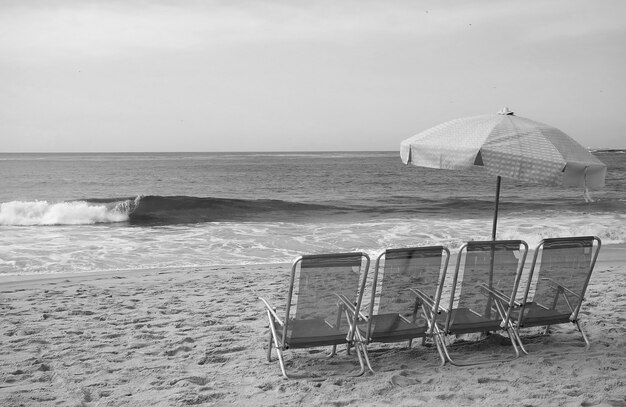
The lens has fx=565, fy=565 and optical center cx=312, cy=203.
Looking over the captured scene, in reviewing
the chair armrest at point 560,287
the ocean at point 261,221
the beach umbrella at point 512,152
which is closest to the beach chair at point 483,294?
the chair armrest at point 560,287

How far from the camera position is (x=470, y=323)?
15.8 ft

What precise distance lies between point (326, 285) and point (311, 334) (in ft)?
1.33

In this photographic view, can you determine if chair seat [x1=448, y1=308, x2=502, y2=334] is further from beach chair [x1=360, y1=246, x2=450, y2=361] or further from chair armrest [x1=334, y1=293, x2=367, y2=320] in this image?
chair armrest [x1=334, y1=293, x2=367, y2=320]

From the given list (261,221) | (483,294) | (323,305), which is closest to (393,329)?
(323,305)

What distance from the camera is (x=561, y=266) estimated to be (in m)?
4.93

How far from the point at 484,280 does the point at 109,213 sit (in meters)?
16.7

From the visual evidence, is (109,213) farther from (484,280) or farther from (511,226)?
(484,280)

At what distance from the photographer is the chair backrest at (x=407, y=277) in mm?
4527

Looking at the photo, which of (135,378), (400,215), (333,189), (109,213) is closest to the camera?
(135,378)

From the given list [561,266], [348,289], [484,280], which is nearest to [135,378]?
[348,289]

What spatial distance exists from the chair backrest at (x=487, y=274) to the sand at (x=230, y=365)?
459mm

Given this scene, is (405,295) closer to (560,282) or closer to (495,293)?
(495,293)

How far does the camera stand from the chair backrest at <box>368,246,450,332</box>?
14.9 feet

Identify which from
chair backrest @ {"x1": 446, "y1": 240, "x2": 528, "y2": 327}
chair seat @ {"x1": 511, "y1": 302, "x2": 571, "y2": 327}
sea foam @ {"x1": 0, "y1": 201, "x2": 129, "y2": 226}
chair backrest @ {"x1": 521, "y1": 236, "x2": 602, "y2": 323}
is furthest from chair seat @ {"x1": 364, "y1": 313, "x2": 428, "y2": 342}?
sea foam @ {"x1": 0, "y1": 201, "x2": 129, "y2": 226}
